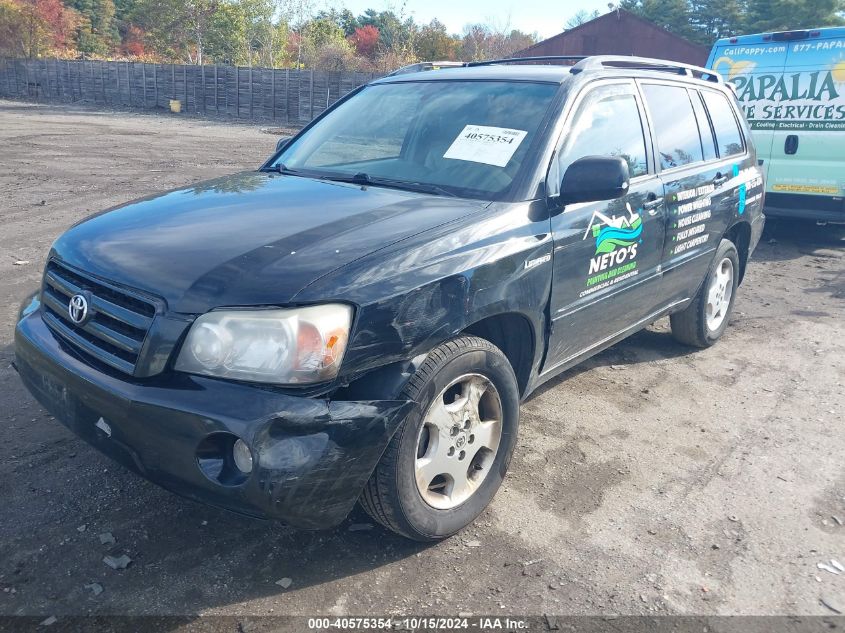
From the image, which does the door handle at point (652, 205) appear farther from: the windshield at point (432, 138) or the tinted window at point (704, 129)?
the tinted window at point (704, 129)

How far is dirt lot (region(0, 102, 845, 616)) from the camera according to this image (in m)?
2.55

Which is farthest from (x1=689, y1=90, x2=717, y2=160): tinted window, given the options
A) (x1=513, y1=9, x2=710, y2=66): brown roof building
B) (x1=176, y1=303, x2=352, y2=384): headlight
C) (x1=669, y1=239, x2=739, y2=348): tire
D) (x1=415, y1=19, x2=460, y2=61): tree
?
(x1=415, y1=19, x2=460, y2=61): tree

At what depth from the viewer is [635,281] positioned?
392cm

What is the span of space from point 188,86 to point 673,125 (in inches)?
1275

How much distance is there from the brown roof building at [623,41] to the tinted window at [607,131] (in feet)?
103

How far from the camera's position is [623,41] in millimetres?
34156

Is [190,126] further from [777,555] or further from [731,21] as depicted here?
[731,21]

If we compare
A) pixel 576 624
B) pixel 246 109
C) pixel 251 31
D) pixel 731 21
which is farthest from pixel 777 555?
pixel 731 21

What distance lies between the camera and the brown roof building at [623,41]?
3319 cm

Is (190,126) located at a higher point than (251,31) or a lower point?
lower

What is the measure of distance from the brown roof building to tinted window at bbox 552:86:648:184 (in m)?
31.3

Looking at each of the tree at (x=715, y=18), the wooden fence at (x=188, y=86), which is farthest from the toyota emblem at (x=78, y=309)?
the tree at (x=715, y=18)

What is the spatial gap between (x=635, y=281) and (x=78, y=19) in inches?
2845

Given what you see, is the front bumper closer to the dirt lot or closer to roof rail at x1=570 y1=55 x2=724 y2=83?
the dirt lot
